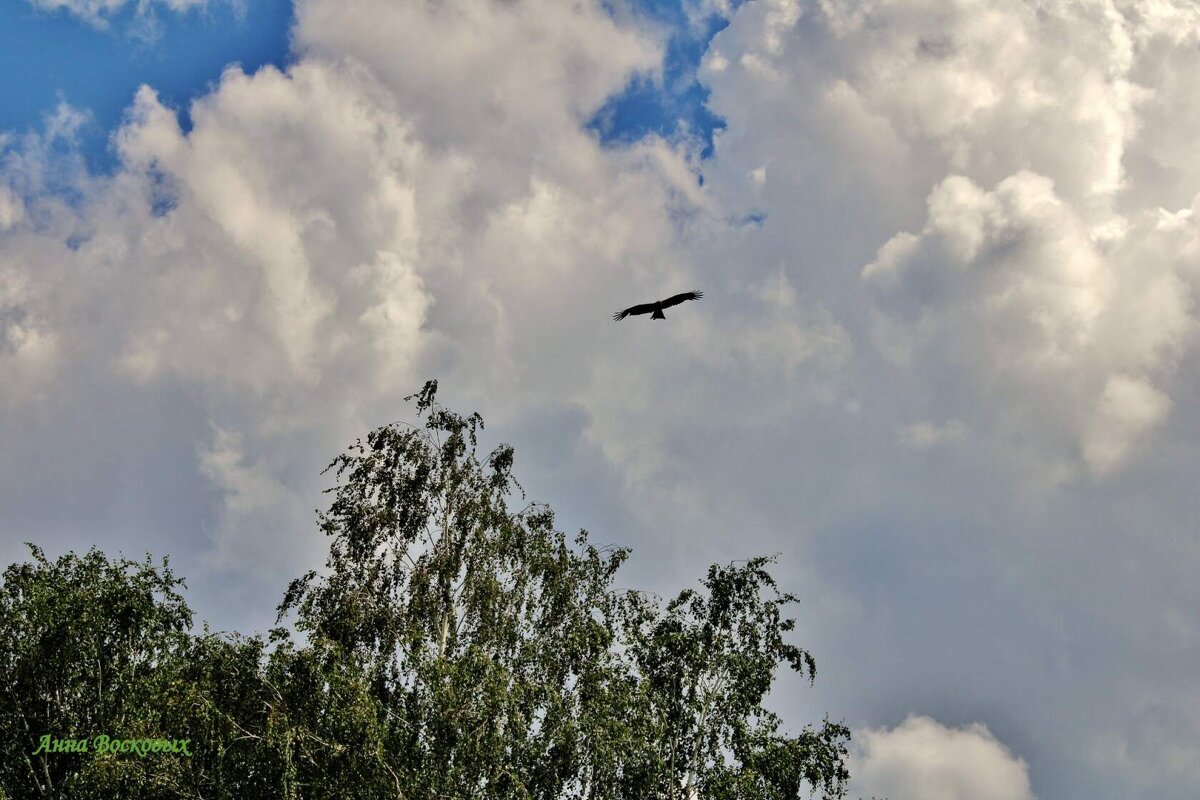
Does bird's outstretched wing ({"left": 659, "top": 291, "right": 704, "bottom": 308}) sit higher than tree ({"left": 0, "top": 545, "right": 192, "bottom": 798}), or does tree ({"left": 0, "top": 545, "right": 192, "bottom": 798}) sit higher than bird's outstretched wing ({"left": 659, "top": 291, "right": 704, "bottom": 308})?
bird's outstretched wing ({"left": 659, "top": 291, "right": 704, "bottom": 308})

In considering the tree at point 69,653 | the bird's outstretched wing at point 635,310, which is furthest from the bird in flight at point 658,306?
the tree at point 69,653

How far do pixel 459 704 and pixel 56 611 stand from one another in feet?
48.2

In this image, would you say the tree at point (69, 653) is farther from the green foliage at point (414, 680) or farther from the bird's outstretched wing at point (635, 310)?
the bird's outstretched wing at point (635, 310)

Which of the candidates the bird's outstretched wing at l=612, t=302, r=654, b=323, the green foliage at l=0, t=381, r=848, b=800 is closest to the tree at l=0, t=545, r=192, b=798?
the green foliage at l=0, t=381, r=848, b=800

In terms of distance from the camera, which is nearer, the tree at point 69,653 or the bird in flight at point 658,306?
the bird in flight at point 658,306

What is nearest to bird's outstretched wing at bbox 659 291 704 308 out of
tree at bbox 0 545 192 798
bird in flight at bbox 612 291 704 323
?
bird in flight at bbox 612 291 704 323

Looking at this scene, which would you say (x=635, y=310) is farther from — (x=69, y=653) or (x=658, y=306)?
(x=69, y=653)

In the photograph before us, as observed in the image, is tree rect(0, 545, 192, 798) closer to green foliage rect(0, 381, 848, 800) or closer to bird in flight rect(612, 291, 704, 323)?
green foliage rect(0, 381, 848, 800)

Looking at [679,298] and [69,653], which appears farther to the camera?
[69,653]

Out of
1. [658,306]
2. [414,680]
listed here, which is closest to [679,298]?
[658,306]

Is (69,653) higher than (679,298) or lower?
lower

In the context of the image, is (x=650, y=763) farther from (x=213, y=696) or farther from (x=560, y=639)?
(x=213, y=696)

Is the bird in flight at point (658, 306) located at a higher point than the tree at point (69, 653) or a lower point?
higher

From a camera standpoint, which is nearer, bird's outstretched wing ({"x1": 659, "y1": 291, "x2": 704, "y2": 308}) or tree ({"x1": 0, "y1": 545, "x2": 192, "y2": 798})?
bird's outstretched wing ({"x1": 659, "y1": 291, "x2": 704, "y2": 308})
